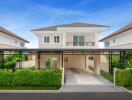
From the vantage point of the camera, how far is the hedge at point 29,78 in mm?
18828

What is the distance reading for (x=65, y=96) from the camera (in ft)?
48.5

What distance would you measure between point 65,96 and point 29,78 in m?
5.26

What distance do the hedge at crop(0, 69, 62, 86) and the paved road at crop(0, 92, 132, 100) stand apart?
3459 mm

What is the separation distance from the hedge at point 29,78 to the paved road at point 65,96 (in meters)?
3.46

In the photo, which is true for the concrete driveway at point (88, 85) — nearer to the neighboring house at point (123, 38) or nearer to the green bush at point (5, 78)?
the green bush at point (5, 78)

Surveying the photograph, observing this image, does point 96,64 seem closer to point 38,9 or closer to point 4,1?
point 38,9

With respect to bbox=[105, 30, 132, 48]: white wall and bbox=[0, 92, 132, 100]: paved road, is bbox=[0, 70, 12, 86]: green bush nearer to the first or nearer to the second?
bbox=[0, 92, 132, 100]: paved road

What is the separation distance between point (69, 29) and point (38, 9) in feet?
17.3

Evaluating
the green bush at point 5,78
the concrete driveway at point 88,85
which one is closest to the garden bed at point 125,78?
the concrete driveway at point 88,85

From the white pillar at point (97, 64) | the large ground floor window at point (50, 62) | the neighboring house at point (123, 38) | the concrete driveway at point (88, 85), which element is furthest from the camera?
the large ground floor window at point (50, 62)

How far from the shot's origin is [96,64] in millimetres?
29969

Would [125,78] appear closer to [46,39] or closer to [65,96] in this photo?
[65,96]

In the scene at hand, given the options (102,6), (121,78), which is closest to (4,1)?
(102,6)

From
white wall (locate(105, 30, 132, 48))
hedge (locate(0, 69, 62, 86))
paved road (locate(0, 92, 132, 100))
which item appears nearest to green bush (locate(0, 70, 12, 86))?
hedge (locate(0, 69, 62, 86))
